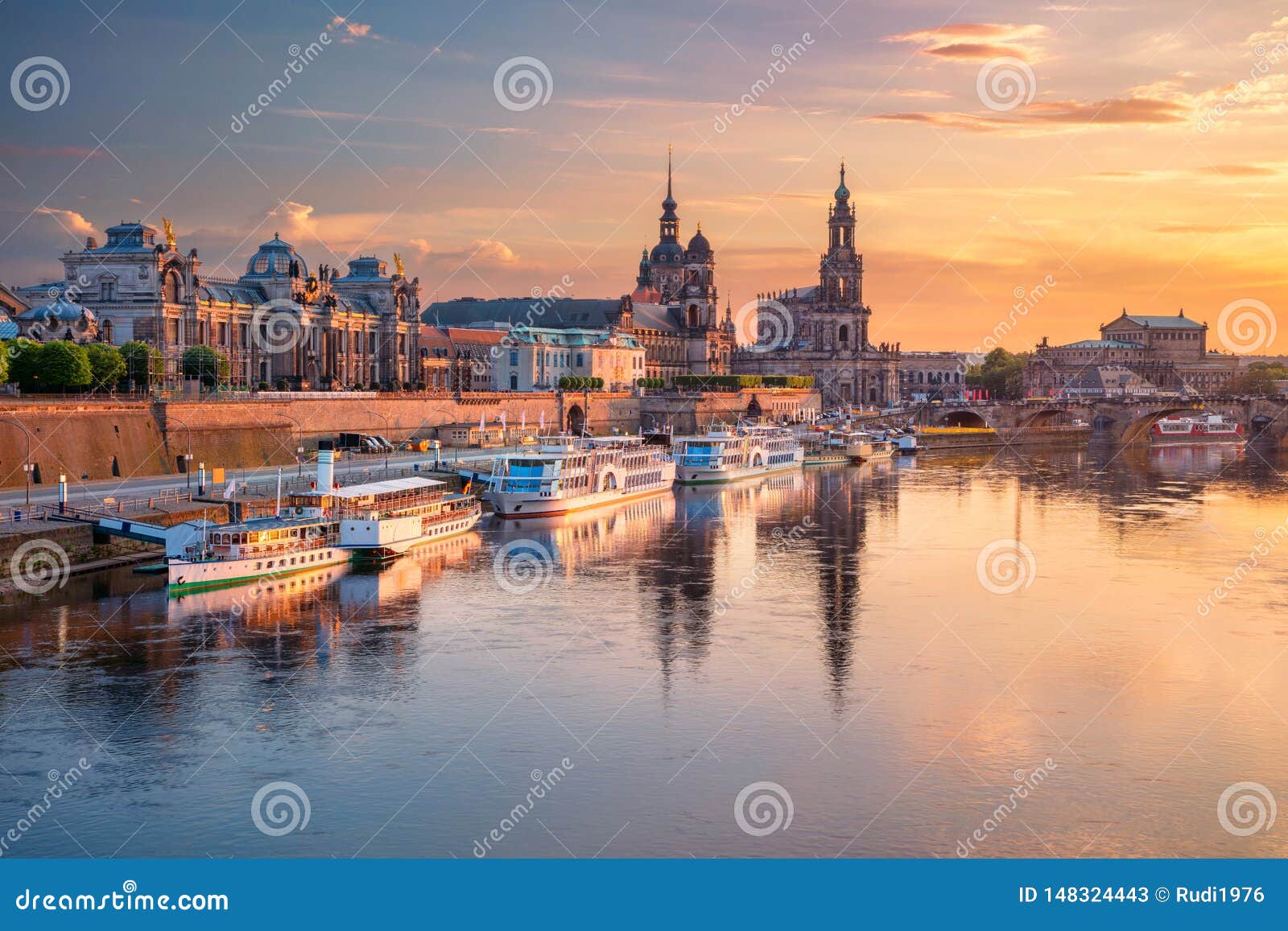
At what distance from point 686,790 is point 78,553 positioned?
19.9 metres

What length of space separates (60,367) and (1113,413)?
85.5 metres

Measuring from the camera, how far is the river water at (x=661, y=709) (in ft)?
59.2

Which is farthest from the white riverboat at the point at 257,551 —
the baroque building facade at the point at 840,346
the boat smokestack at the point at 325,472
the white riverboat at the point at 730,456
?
the baroque building facade at the point at 840,346

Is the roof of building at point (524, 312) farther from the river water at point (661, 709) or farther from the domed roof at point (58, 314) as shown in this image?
the river water at point (661, 709)

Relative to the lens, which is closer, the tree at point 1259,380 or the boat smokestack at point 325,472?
the boat smokestack at point 325,472

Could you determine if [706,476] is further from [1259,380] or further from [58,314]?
[1259,380]

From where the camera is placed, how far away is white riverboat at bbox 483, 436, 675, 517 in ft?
160

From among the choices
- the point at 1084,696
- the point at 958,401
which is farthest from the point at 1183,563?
the point at 958,401

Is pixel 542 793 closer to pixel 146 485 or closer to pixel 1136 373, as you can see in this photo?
pixel 146 485

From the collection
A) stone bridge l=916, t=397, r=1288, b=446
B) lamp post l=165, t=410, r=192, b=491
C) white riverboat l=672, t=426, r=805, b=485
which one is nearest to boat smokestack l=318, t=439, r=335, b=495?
lamp post l=165, t=410, r=192, b=491

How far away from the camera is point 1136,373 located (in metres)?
168

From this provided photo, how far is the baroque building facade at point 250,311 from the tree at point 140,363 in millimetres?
1455

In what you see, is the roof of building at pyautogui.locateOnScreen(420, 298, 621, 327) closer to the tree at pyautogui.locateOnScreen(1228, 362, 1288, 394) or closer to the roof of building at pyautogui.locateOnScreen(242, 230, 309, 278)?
the roof of building at pyautogui.locateOnScreen(242, 230, 309, 278)

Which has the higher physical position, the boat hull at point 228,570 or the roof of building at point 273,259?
the roof of building at point 273,259
